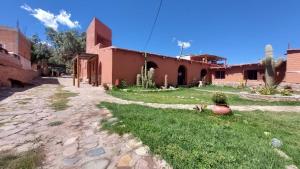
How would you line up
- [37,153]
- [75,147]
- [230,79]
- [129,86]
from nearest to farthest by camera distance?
[37,153], [75,147], [129,86], [230,79]

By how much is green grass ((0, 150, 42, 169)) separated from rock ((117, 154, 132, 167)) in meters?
1.20

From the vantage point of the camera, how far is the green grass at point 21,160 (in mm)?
2837

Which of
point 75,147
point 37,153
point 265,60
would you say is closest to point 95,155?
point 75,147

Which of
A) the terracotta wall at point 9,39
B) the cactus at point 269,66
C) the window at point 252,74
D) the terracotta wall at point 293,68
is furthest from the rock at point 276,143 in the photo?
the terracotta wall at point 9,39

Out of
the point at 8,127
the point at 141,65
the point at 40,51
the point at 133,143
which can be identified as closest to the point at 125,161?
the point at 133,143

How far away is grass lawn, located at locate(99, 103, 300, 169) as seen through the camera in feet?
9.49

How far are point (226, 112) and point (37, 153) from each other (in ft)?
17.0

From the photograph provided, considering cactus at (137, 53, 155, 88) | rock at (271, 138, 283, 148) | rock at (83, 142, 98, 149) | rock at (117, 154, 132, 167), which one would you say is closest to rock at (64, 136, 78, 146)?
rock at (83, 142, 98, 149)

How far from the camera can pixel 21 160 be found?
9.83ft

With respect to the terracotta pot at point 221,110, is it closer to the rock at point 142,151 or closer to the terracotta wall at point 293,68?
the rock at point 142,151

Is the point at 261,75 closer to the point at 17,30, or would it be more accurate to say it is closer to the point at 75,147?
the point at 75,147

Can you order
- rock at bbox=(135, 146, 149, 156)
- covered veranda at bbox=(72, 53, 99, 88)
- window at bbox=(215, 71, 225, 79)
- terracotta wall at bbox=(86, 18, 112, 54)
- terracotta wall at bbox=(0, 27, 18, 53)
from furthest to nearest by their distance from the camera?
1. window at bbox=(215, 71, 225, 79)
2. terracotta wall at bbox=(0, 27, 18, 53)
3. terracotta wall at bbox=(86, 18, 112, 54)
4. covered veranda at bbox=(72, 53, 99, 88)
5. rock at bbox=(135, 146, 149, 156)

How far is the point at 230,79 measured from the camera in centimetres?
2400

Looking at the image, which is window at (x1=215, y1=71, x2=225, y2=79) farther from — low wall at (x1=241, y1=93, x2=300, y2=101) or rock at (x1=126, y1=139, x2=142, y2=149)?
rock at (x1=126, y1=139, x2=142, y2=149)
